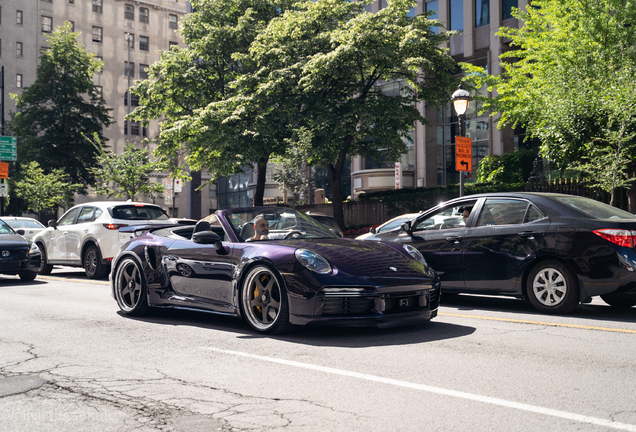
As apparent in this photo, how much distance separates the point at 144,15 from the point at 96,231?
67.5 meters

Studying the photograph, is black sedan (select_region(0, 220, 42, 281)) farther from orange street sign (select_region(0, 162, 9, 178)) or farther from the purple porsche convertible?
orange street sign (select_region(0, 162, 9, 178))

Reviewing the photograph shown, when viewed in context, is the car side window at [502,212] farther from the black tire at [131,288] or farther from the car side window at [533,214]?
the black tire at [131,288]

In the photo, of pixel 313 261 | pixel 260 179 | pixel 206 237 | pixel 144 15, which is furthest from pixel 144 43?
pixel 313 261

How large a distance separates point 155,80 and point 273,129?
8.10m

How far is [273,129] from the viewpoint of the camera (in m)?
24.8

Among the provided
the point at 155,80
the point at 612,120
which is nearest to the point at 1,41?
the point at 155,80

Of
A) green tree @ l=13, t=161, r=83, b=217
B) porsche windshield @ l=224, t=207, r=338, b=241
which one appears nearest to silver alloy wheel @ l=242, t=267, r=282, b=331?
porsche windshield @ l=224, t=207, r=338, b=241

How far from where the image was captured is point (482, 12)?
35125 mm

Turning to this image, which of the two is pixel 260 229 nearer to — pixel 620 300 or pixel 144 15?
pixel 620 300

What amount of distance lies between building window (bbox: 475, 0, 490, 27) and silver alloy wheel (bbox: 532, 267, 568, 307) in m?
29.7

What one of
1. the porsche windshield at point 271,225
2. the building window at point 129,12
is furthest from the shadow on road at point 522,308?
the building window at point 129,12

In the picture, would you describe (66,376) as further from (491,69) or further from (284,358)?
(491,69)

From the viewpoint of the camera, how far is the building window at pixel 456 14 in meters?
36.1

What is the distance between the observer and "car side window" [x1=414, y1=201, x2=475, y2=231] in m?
9.34
